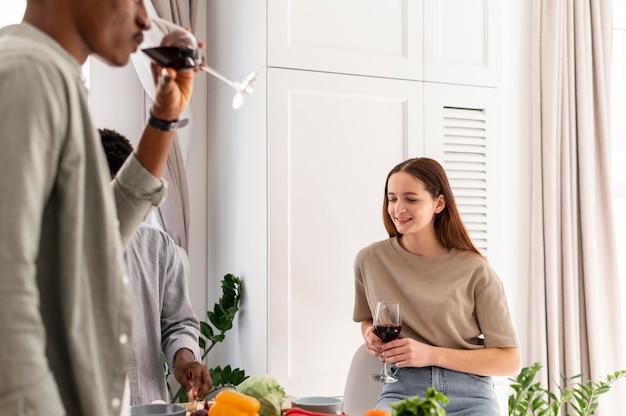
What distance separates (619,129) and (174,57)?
3412 millimetres

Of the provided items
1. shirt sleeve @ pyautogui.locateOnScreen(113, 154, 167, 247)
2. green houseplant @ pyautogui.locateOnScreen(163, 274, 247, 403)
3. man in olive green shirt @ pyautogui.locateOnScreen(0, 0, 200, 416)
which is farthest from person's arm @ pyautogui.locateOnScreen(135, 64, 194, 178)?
green houseplant @ pyautogui.locateOnScreen(163, 274, 247, 403)

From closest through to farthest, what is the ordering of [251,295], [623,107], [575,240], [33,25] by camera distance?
[33,25] → [251,295] → [575,240] → [623,107]

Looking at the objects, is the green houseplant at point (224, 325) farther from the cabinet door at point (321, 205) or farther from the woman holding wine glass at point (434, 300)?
the woman holding wine glass at point (434, 300)

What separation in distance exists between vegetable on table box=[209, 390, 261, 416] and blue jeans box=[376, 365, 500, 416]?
3.05 feet

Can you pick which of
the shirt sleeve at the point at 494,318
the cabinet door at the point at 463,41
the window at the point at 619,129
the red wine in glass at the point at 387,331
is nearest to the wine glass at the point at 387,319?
the red wine in glass at the point at 387,331

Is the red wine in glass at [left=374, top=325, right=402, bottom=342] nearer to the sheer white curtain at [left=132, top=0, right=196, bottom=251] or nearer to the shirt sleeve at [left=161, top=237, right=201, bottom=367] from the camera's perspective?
the shirt sleeve at [left=161, top=237, right=201, bottom=367]

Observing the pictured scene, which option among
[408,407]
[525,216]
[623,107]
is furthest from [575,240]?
[408,407]

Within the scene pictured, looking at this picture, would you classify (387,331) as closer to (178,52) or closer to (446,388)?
(446,388)

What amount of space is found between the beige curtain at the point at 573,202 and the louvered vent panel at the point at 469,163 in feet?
1.28

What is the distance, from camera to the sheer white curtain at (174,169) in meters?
3.13

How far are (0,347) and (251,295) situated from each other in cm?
221

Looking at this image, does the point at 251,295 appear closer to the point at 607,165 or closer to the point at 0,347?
the point at 607,165

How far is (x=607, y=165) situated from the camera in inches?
144

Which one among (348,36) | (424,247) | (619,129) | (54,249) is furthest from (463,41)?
(54,249)
